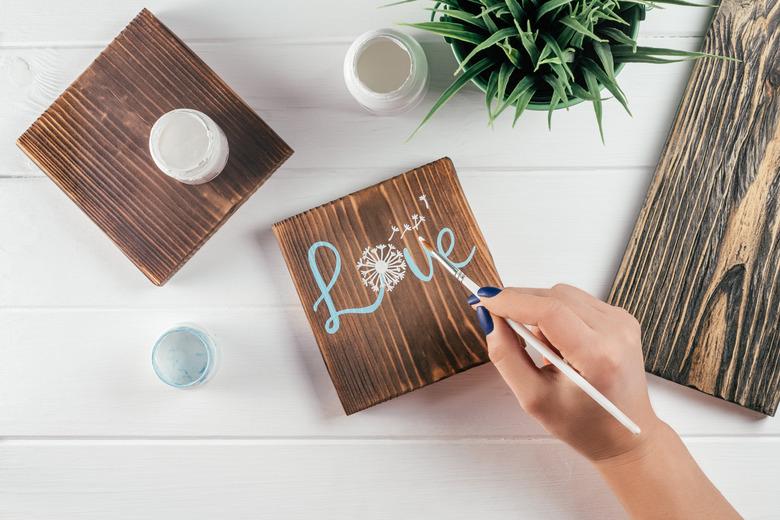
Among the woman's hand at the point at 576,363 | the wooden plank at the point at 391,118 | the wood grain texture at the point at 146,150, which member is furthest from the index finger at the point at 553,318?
the wood grain texture at the point at 146,150

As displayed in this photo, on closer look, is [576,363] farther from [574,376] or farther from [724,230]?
[724,230]

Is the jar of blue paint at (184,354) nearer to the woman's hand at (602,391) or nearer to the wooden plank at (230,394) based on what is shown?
the wooden plank at (230,394)

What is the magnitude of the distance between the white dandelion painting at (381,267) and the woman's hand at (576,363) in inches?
5.6

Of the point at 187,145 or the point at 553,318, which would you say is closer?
the point at 553,318

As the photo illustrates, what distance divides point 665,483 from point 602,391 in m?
0.14

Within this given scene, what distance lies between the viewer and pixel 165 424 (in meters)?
0.78

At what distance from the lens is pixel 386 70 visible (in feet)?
2.35

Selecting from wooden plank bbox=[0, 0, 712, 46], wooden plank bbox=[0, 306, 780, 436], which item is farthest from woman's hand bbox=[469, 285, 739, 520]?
wooden plank bbox=[0, 0, 712, 46]

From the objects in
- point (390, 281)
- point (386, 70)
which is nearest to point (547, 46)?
point (386, 70)

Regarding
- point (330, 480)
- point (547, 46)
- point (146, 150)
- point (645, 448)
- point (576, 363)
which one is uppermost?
point (547, 46)

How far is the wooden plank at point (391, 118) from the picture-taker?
739mm

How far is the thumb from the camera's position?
24.1 inches

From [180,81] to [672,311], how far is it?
0.64 m

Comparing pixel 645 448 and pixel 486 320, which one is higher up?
pixel 486 320
